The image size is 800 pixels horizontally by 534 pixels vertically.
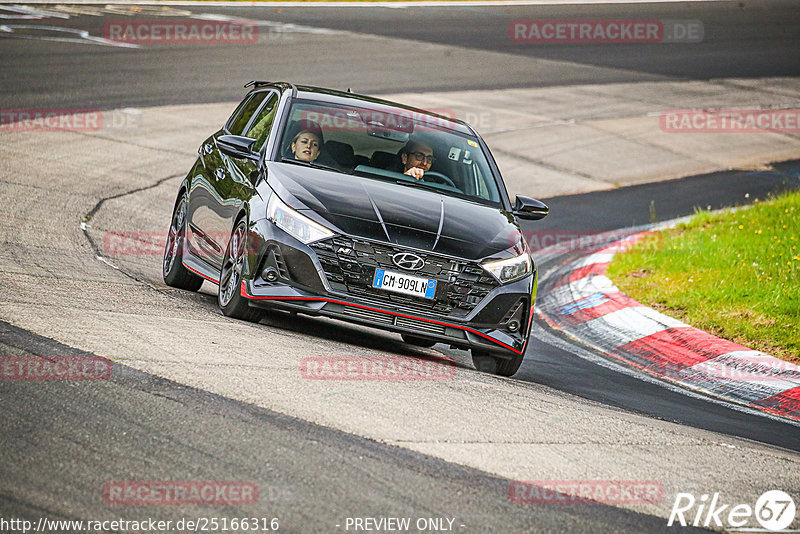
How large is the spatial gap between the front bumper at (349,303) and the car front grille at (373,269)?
28 millimetres

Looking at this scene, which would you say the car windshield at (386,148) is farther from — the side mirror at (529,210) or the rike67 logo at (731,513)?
the rike67 logo at (731,513)

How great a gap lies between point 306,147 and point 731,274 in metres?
4.97

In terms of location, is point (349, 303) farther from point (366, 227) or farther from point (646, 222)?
point (646, 222)

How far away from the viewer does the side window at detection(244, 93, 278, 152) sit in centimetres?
878

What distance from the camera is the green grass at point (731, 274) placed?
31.9 feet

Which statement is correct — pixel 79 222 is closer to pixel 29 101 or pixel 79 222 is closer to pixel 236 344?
pixel 236 344

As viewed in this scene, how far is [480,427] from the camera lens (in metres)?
5.94

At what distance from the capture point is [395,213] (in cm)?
763

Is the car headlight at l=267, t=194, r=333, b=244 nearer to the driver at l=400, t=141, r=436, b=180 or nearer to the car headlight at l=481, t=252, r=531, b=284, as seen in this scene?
the car headlight at l=481, t=252, r=531, b=284

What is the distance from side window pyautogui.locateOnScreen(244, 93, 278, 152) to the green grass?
4.13 meters

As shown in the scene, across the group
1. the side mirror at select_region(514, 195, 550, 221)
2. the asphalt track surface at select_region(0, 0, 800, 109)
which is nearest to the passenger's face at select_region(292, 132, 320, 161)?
the side mirror at select_region(514, 195, 550, 221)

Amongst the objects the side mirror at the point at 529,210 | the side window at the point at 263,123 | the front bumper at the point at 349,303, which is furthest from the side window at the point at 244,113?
the side mirror at the point at 529,210

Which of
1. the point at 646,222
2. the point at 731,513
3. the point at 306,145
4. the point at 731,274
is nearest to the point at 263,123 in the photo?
the point at 306,145

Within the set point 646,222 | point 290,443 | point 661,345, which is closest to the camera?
point 290,443
